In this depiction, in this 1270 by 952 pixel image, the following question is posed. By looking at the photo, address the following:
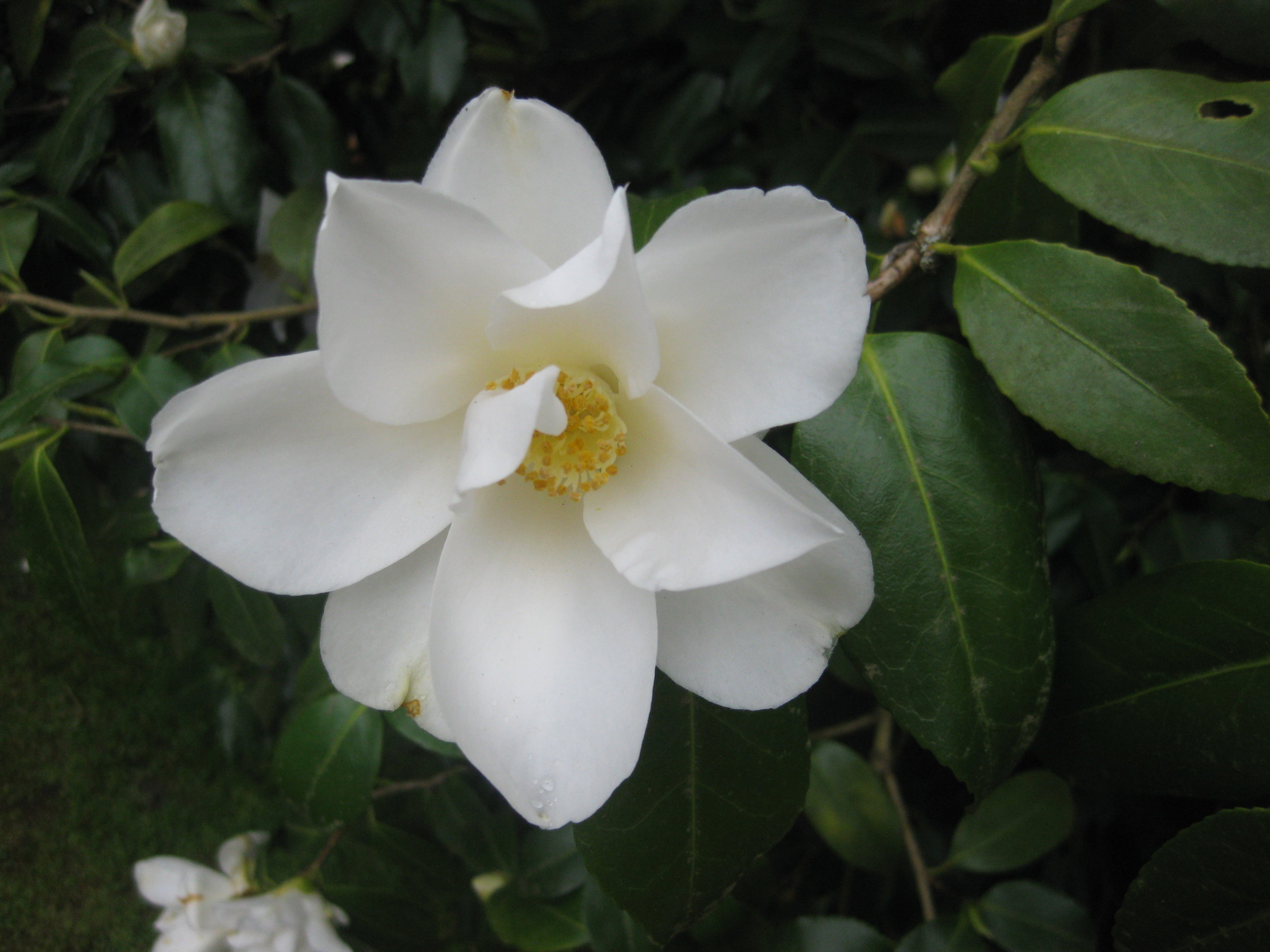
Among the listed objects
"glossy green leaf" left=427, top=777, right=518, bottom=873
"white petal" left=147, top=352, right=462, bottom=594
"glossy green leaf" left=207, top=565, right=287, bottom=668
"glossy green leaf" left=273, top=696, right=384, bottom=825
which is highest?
"white petal" left=147, top=352, right=462, bottom=594

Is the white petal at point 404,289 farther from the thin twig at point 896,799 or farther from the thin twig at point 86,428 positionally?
the thin twig at point 896,799

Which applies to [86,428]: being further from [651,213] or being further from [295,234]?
[651,213]

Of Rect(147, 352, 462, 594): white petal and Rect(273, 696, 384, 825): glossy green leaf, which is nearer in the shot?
Rect(147, 352, 462, 594): white petal

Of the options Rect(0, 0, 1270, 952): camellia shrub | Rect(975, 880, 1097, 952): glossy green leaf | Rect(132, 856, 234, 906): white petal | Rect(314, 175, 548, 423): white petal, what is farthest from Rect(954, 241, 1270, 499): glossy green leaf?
Rect(132, 856, 234, 906): white petal

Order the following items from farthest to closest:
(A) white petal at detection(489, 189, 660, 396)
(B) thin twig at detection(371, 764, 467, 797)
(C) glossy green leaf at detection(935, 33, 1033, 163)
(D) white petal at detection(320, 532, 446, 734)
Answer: (B) thin twig at detection(371, 764, 467, 797), (C) glossy green leaf at detection(935, 33, 1033, 163), (D) white petal at detection(320, 532, 446, 734), (A) white petal at detection(489, 189, 660, 396)

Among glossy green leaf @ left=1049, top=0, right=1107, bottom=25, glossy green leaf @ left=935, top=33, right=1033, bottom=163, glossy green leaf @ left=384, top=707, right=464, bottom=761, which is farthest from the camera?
glossy green leaf @ left=384, top=707, right=464, bottom=761

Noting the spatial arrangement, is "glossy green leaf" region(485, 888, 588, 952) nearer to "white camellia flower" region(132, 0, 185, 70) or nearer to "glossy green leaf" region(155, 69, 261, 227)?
"glossy green leaf" region(155, 69, 261, 227)

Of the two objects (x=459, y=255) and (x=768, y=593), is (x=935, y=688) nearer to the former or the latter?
(x=768, y=593)
